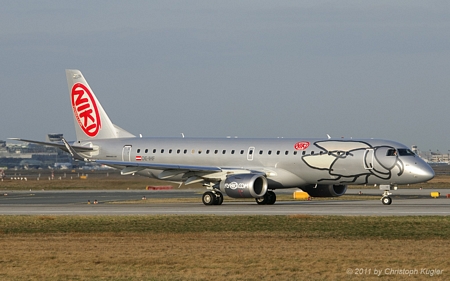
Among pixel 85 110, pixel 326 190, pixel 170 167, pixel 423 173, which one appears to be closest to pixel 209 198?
pixel 170 167

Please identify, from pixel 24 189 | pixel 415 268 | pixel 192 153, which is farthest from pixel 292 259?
pixel 24 189

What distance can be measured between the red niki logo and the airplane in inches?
67.1

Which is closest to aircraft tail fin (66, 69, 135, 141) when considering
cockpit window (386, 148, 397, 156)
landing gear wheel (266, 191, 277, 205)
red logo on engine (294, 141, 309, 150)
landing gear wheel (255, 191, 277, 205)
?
landing gear wheel (255, 191, 277, 205)

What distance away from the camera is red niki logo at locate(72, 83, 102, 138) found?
53125 mm

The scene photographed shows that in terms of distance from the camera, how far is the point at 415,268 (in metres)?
18.4

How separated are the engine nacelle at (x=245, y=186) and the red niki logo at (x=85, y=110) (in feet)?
41.9

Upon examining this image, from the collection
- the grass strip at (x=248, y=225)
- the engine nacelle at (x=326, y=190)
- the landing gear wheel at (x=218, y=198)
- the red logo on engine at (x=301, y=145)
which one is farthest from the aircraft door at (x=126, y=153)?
the grass strip at (x=248, y=225)

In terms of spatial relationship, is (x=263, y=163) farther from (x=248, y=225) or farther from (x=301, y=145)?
(x=248, y=225)

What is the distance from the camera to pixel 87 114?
2108 inches

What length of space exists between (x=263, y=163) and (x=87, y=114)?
47.0 feet

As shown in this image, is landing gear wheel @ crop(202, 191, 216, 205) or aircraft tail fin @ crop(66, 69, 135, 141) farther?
aircraft tail fin @ crop(66, 69, 135, 141)

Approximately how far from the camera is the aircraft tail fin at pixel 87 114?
52869 millimetres

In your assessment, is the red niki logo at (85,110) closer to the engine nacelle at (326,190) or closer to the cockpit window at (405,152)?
the engine nacelle at (326,190)

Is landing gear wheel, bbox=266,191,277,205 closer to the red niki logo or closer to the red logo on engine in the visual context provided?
the red logo on engine
